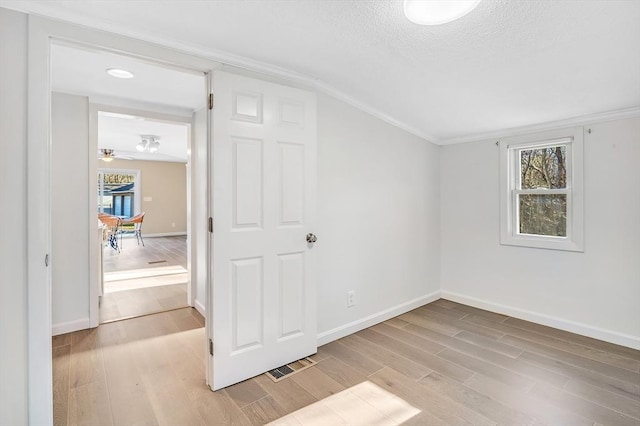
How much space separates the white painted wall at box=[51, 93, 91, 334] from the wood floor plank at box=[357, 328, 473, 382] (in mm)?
2600

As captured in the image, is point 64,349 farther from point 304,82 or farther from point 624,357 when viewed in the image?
point 624,357

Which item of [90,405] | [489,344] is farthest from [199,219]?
[489,344]

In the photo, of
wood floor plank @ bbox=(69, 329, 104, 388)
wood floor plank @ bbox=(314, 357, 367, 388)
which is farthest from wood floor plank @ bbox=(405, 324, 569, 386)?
wood floor plank @ bbox=(69, 329, 104, 388)

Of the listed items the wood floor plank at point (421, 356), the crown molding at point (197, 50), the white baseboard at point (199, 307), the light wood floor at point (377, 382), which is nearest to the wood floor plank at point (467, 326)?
the light wood floor at point (377, 382)

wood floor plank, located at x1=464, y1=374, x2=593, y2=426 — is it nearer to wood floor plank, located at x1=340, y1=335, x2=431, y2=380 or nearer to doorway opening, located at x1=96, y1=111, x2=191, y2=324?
wood floor plank, located at x1=340, y1=335, x2=431, y2=380

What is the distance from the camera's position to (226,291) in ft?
6.82

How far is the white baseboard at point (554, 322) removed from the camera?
106 inches

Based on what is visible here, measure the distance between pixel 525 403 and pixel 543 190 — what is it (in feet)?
6.88

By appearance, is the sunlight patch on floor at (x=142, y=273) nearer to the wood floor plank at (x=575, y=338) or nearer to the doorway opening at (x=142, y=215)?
the doorway opening at (x=142, y=215)

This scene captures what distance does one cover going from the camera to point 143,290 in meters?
4.24

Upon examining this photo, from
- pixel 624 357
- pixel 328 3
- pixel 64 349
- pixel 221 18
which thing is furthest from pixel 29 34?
pixel 624 357

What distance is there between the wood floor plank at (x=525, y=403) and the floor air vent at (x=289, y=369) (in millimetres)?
1085

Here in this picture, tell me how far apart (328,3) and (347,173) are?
1.47 metres

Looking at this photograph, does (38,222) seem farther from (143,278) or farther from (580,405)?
(143,278)
